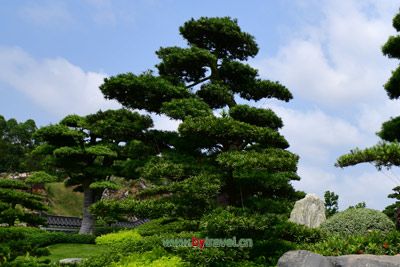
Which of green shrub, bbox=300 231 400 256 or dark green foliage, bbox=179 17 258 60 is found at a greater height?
dark green foliage, bbox=179 17 258 60

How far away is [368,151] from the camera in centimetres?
1124

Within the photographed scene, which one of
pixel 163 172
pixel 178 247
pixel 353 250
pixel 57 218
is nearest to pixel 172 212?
pixel 163 172

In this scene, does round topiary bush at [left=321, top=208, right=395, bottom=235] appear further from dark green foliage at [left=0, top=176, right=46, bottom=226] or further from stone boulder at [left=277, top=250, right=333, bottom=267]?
dark green foliage at [left=0, top=176, right=46, bottom=226]

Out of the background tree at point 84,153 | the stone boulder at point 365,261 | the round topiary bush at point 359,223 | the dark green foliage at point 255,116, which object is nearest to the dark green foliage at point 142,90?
the dark green foliage at point 255,116

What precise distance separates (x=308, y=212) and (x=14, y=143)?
56.6 m

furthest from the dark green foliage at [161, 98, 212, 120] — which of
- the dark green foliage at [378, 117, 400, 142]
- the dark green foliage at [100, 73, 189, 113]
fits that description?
the dark green foliage at [378, 117, 400, 142]

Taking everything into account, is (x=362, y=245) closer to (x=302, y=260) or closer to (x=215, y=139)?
(x=302, y=260)

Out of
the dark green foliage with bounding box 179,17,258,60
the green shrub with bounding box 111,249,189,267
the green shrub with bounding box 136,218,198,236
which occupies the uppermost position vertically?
the dark green foliage with bounding box 179,17,258,60

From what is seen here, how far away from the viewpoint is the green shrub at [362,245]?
1151 cm

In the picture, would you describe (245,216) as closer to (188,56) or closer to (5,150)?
(188,56)

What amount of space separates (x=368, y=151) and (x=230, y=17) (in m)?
9.90

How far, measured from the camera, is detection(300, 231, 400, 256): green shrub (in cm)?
1151

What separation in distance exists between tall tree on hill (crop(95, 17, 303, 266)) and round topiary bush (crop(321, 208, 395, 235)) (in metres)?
1.63

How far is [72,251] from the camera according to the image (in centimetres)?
2080
